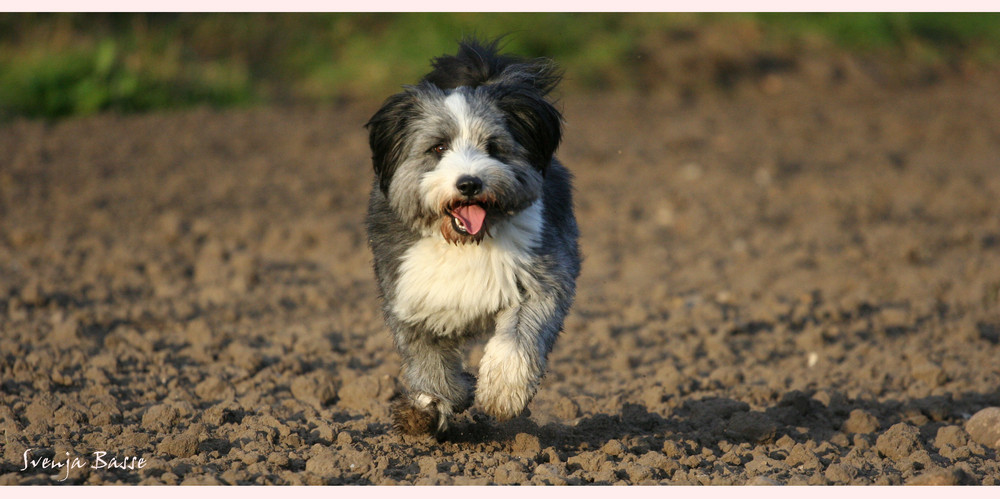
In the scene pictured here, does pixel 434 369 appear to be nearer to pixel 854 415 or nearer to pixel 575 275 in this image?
pixel 575 275

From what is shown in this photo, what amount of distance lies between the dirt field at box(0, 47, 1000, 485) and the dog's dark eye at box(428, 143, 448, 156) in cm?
120

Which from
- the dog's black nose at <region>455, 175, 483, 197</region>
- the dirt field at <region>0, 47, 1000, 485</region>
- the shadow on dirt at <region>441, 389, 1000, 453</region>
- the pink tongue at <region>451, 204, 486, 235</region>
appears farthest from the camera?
the shadow on dirt at <region>441, 389, 1000, 453</region>

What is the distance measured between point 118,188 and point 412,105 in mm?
6323

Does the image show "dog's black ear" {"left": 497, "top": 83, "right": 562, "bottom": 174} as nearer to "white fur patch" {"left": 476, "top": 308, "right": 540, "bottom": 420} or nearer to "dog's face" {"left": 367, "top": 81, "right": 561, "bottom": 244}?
"dog's face" {"left": 367, "top": 81, "right": 561, "bottom": 244}

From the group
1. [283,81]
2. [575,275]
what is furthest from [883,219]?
[283,81]

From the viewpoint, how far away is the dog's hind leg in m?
4.81

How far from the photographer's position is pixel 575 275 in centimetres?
496

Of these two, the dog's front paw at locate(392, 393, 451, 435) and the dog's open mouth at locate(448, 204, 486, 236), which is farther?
the dog's front paw at locate(392, 393, 451, 435)

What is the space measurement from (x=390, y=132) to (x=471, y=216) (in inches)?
20.3
